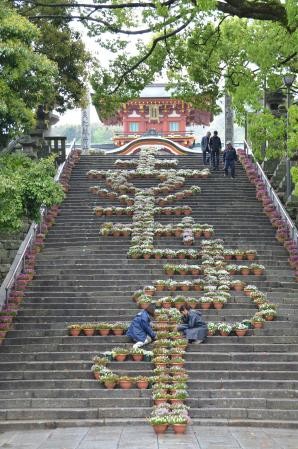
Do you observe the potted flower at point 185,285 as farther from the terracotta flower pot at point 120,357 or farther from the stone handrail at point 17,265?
the stone handrail at point 17,265

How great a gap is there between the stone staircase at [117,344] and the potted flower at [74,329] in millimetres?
217

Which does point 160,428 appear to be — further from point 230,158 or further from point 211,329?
point 230,158

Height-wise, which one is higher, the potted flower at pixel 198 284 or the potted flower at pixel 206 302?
the potted flower at pixel 198 284

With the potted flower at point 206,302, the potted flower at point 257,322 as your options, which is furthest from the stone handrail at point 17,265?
the potted flower at point 257,322

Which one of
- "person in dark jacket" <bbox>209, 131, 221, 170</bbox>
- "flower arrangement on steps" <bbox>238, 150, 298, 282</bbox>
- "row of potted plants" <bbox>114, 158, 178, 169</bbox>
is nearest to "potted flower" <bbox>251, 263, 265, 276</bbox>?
"flower arrangement on steps" <bbox>238, 150, 298, 282</bbox>

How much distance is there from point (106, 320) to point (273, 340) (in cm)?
374

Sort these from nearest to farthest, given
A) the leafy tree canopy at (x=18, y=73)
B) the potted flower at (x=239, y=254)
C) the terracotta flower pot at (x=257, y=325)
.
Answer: the leafy tree canopy at (x=18, y=73) < the terracotta flower pot at (x=257, y=325) < the potted flower at (x=239, y=254)

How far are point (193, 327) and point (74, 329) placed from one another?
2.54 meters

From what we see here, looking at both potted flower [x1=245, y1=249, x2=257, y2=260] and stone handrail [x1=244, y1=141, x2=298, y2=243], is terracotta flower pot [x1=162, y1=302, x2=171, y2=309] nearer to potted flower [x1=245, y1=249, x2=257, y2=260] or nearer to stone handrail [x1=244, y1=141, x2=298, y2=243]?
potted flower [x1=245, y1=249, x2=257, y2=260]

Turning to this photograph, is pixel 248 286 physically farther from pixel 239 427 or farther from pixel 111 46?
pixel 111 46

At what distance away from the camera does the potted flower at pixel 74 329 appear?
578 inches

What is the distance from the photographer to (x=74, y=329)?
14680 mm

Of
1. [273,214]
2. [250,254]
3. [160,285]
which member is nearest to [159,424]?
[160,285]

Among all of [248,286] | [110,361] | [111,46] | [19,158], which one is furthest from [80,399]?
[111,46]
